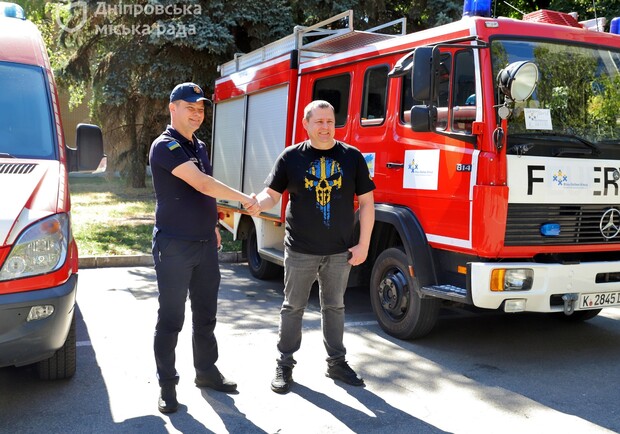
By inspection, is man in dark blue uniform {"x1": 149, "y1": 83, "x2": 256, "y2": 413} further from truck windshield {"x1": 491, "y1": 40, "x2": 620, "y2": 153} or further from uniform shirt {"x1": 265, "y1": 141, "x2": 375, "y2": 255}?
truck windshield {"x1": 491, "y1": 40, "x2": 620, "y2": 153}

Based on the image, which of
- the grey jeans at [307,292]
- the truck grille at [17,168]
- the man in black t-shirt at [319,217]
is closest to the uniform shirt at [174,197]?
the man in black t-shirt at [319,217]

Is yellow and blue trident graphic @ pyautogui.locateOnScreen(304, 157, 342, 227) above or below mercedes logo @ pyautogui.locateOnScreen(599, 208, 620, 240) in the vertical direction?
above

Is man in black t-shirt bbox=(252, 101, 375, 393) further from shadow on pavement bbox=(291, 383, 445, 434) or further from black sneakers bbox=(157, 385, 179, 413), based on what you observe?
black sneakers bbox=(157, 385, 179, 413)

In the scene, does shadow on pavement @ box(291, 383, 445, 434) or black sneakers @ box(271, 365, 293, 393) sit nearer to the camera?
shadow on pavement @ box(291, 383, 445, 434)

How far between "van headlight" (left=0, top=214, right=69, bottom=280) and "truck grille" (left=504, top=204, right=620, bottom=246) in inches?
119

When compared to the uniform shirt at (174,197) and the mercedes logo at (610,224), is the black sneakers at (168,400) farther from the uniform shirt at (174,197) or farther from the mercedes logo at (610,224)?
the mercedes logo at (610,224)

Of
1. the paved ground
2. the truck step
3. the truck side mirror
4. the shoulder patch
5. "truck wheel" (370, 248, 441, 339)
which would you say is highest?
the truck side mirror

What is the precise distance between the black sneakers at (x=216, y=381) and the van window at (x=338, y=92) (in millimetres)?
3073

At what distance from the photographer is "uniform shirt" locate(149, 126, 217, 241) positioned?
3912 millimetres

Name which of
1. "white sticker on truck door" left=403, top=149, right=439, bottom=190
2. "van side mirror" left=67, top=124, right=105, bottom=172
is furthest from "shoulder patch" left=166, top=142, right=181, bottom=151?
"white sticker on truck door" left=403, top=149, right=439, bottom=190

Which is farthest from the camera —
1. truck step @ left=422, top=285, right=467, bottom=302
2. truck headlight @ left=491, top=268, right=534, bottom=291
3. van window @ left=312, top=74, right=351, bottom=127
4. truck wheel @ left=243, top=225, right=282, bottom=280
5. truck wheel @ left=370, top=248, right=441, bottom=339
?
truck wheel @ left=243, top=225, right=282, bottom=280

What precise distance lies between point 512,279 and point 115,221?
32.1 feet

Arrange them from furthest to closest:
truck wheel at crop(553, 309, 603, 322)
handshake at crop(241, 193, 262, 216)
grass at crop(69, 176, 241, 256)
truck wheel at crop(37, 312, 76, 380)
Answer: grass at crop(69, 176, 241, 256) < truck wheel at crop(553, 309, 603, 322) < truck wheel at crop(37, 312, 76, 380) < handshake at crop(241, 193, 262, 216)

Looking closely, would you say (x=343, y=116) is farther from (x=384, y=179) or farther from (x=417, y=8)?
(x=417, y=8)
